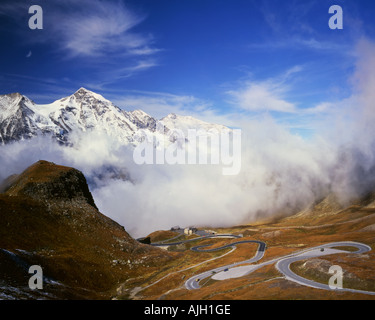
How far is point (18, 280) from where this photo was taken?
5641 cm

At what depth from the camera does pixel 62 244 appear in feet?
300

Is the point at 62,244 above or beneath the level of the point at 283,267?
above

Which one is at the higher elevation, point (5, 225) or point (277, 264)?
point (5, 225)

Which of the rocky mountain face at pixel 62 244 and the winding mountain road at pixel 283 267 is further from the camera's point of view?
the rocky mountain face at pixel 62 244

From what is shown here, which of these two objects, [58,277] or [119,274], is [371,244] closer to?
[119,274]

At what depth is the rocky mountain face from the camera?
62969 mm

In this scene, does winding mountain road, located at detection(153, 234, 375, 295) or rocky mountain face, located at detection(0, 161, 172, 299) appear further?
rocky mountain face, located at detection(0, 161, 172, 299)

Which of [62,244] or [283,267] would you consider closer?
[283,267]

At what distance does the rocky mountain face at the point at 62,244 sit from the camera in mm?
62969
